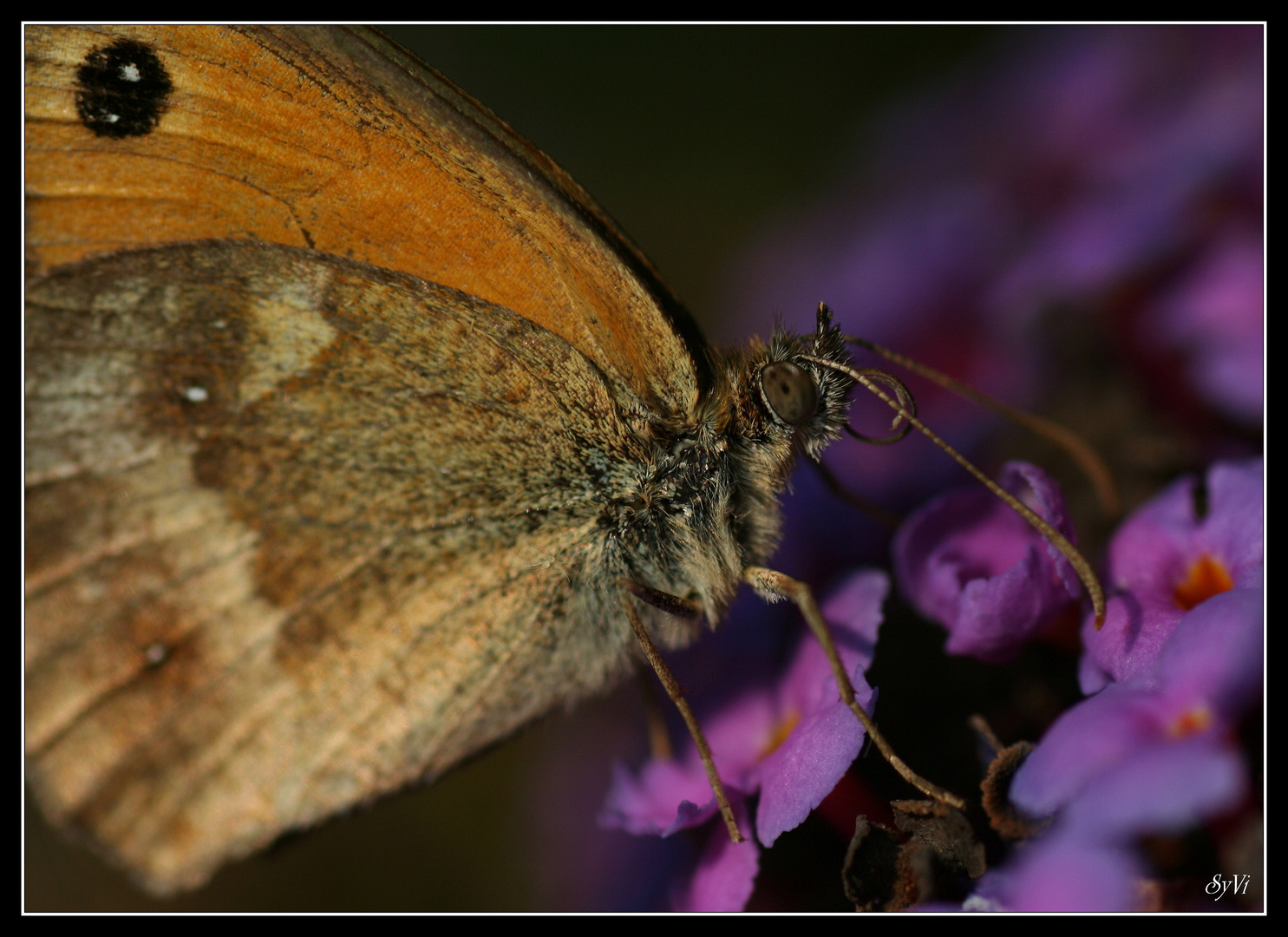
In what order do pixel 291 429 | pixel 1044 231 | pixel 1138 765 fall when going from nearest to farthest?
pixel 1138 765, pixel 291 429, pixel 1044 231

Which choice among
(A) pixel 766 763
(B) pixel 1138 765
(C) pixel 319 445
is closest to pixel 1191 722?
(B) pixel 1138 765

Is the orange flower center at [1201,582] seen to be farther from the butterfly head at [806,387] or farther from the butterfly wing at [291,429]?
the butterfly wing at [291,429]

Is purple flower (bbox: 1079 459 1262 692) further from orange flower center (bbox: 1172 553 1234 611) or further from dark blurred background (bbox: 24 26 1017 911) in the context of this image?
dark blurred background (bbox: 24 26 1017 911)

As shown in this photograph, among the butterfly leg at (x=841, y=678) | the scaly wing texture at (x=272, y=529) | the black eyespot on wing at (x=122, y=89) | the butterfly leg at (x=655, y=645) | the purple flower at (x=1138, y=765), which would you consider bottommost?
the scaly wing texture at (x=272, y=529)

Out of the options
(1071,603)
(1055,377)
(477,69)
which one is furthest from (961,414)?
(477,69)

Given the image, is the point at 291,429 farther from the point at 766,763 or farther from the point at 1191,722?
the point at 1191,722

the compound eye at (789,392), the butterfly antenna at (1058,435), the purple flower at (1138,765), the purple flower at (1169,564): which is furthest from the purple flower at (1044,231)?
the purple flower at (1138,765)
